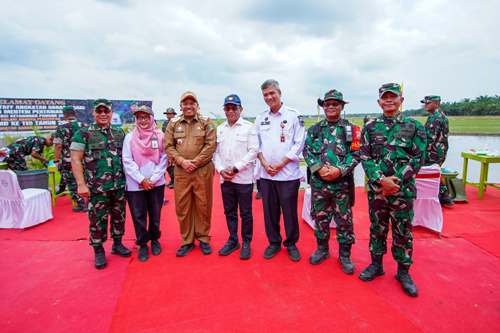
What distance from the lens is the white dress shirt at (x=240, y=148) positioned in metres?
2.87

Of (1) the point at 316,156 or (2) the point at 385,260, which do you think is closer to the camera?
(1) the point at 316,156

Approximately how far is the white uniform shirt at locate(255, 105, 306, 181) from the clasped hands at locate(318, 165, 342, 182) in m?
0.35

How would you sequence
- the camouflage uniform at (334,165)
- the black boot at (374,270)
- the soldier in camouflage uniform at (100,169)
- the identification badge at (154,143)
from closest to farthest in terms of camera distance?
1. the black boot at (374,270)
2. the camouflage uniform at (334,165)
3. the soldier in camouflage uniform at (100,169)
4. the identification badge at (154,143)

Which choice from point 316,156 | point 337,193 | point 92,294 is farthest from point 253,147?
point 92,294

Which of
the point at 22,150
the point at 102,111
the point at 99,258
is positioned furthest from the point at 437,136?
the point at 22,150

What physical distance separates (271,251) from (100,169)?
2016 mm

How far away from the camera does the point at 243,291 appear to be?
231 centimetres

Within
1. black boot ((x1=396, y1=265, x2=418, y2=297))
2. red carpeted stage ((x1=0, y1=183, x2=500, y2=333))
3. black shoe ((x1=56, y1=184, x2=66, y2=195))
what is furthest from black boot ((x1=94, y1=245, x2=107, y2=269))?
black shoe ((x1=56, y1=184, x2=66, y2=195))

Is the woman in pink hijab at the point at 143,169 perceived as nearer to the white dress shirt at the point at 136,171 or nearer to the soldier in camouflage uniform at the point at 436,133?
the white dress shirt at the point at 136,171

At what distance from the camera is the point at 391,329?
1841mm

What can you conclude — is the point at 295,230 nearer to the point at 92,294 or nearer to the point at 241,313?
the point at 241,313

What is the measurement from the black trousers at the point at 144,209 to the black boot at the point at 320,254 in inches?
71.4

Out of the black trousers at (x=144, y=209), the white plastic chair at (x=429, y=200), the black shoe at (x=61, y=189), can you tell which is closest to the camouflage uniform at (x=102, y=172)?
the black trousers at (x=144, y=209)

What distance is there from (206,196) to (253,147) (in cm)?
78
